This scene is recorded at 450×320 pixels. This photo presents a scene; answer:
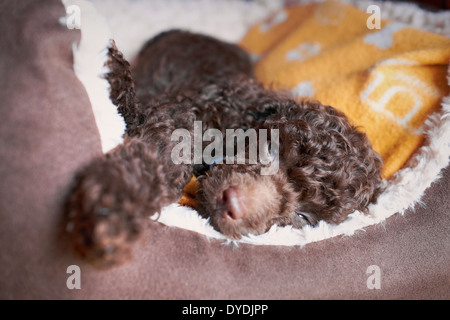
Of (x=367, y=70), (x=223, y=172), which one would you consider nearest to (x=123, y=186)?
(x=223, y=172)

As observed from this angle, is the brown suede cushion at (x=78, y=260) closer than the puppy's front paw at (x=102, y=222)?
No

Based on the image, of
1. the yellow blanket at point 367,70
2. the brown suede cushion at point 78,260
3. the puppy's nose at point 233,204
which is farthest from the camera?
the yellow blanket at point 367,70

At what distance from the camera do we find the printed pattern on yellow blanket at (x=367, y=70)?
2469 mm

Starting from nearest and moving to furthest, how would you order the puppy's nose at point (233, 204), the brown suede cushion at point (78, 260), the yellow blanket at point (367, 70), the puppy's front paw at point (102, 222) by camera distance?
the puppy's front paw at point (102, 222)
the brown suede cushion at point (78, 260)
the puppy's nose at point (233, 204)
the yellow blanket at point (367, 70)

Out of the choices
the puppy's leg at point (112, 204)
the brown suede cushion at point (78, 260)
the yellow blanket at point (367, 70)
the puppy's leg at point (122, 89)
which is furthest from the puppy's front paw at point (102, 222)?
the yellow blanket at point (367, 70)

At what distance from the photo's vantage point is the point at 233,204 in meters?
1.76

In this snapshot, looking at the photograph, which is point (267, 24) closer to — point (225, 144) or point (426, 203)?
point (225, 144)

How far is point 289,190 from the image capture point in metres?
2.04

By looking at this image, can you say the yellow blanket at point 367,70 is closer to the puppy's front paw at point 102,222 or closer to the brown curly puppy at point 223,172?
the brown curly puppy at point 223,172

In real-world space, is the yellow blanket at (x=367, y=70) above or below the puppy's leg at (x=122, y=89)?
above

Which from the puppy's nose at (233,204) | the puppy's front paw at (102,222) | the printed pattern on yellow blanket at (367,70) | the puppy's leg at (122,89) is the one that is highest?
the printed pattern on yellow blanket at (367,70)

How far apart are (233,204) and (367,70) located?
1.59 metres

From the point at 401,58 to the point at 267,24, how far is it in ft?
5.66

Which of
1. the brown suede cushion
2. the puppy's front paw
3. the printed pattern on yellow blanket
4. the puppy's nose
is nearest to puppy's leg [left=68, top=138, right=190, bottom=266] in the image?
the puppy's front paw
